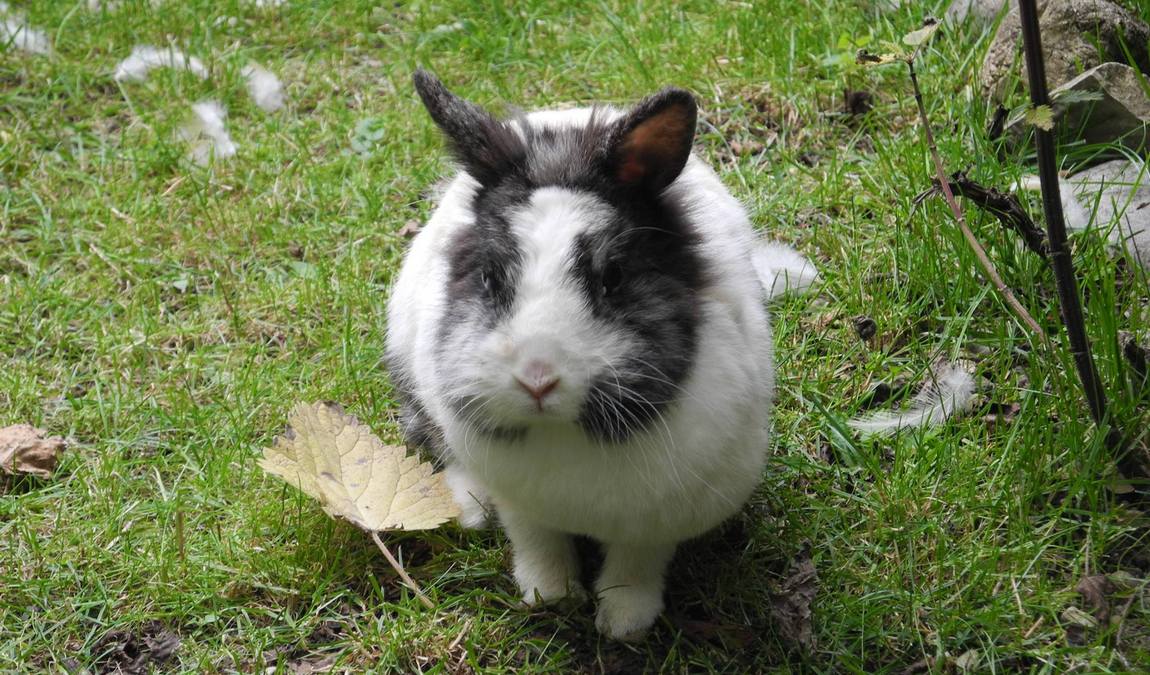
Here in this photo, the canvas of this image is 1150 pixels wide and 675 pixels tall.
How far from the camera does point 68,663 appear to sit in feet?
9.64

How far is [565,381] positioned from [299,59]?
11.3ft

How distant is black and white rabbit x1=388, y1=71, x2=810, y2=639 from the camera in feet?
7.90

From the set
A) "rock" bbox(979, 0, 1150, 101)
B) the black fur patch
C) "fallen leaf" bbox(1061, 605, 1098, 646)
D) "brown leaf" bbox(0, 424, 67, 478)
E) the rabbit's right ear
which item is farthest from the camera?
"rock" bbox(979, 0, 1150, 101)

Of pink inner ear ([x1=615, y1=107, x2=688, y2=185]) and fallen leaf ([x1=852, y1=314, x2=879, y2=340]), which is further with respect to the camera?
fallen leaf ([x1=852, y1=314, x2=879, y2=340])

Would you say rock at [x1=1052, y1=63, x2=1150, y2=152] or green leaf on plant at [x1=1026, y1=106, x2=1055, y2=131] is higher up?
green leaf on plant at [x1=1026, y1=106, x2=1055, y2=131]

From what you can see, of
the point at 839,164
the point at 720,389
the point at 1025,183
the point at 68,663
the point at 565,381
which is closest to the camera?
the point at 565,381

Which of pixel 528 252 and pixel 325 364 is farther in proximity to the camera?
pixel 325 364

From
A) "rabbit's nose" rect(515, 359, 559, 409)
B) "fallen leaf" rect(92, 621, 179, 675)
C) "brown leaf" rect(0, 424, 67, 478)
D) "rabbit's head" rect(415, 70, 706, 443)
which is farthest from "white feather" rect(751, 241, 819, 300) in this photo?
"brown leaf" rect(0, 424, 67, 478)

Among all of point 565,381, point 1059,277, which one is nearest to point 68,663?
point 565,381

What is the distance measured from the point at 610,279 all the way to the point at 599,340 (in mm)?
166

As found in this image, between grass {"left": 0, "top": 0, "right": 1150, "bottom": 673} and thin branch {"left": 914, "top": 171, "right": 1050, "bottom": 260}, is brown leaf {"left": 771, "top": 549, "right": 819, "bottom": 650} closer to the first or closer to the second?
grass {"left": 0, "top": 0, "right": 1150, "bottom": 673}

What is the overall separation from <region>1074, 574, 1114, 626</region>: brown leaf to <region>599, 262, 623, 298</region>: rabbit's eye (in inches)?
53.9

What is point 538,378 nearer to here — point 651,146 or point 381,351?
point 651,146

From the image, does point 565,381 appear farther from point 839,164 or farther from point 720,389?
point 839,164
